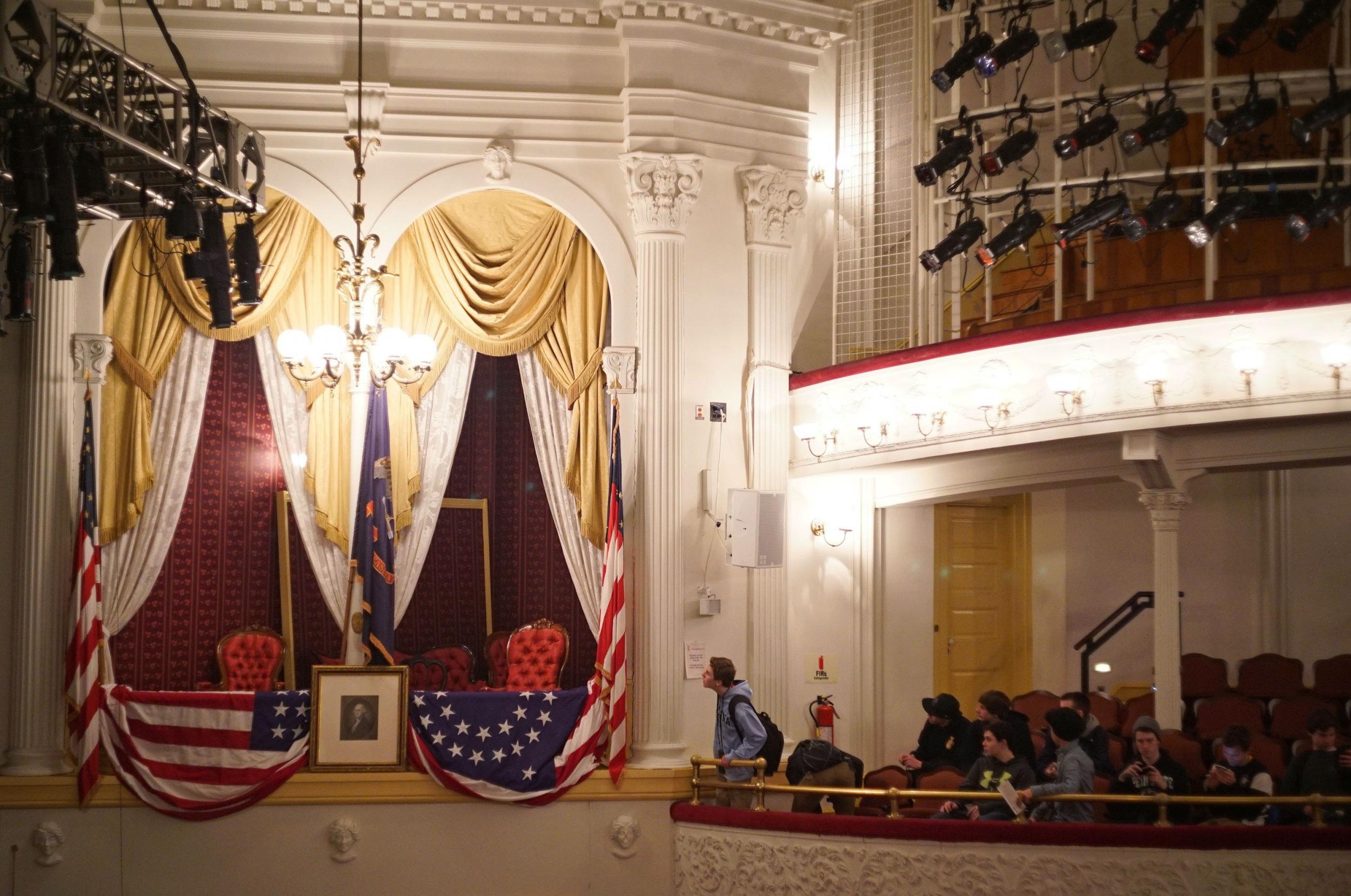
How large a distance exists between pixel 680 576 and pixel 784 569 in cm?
80

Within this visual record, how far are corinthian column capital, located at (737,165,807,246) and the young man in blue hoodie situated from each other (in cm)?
317

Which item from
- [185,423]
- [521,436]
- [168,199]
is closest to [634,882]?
[521,436]

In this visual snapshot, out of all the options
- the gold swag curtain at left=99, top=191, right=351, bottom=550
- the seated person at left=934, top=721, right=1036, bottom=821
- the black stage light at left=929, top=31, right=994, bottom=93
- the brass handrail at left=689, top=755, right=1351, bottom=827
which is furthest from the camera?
the black stage light at left=929, top=31, right=994, bottom=93

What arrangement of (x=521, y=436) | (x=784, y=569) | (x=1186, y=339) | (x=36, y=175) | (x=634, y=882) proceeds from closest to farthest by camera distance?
(x=36, y=175), (x=1186, y=339), (x=634, y=882), (x=784, y=569), (x=521, y=436)

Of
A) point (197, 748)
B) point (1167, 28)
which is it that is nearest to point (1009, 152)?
point (1167, 28)

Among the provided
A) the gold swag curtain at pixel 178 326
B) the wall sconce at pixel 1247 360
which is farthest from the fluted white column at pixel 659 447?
the wall sconce at pixel 1247 360

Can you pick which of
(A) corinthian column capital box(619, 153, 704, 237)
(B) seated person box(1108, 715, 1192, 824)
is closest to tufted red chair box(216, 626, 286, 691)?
(A) corinthian column capital box(619, 153, 704, 237)

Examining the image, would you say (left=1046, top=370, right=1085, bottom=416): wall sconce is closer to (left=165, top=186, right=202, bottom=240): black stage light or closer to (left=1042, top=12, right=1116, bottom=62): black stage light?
(left=1042, top=12, right=1116, bottom=62): black stage light

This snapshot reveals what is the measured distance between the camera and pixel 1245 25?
400 inches

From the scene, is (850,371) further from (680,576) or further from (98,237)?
(98,237)

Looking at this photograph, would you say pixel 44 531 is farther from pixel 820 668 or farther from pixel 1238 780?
pixel 1238 780

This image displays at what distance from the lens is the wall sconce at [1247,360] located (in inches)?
323

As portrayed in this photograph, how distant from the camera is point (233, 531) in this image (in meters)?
10.2

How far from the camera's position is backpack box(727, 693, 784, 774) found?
8.81 metres
